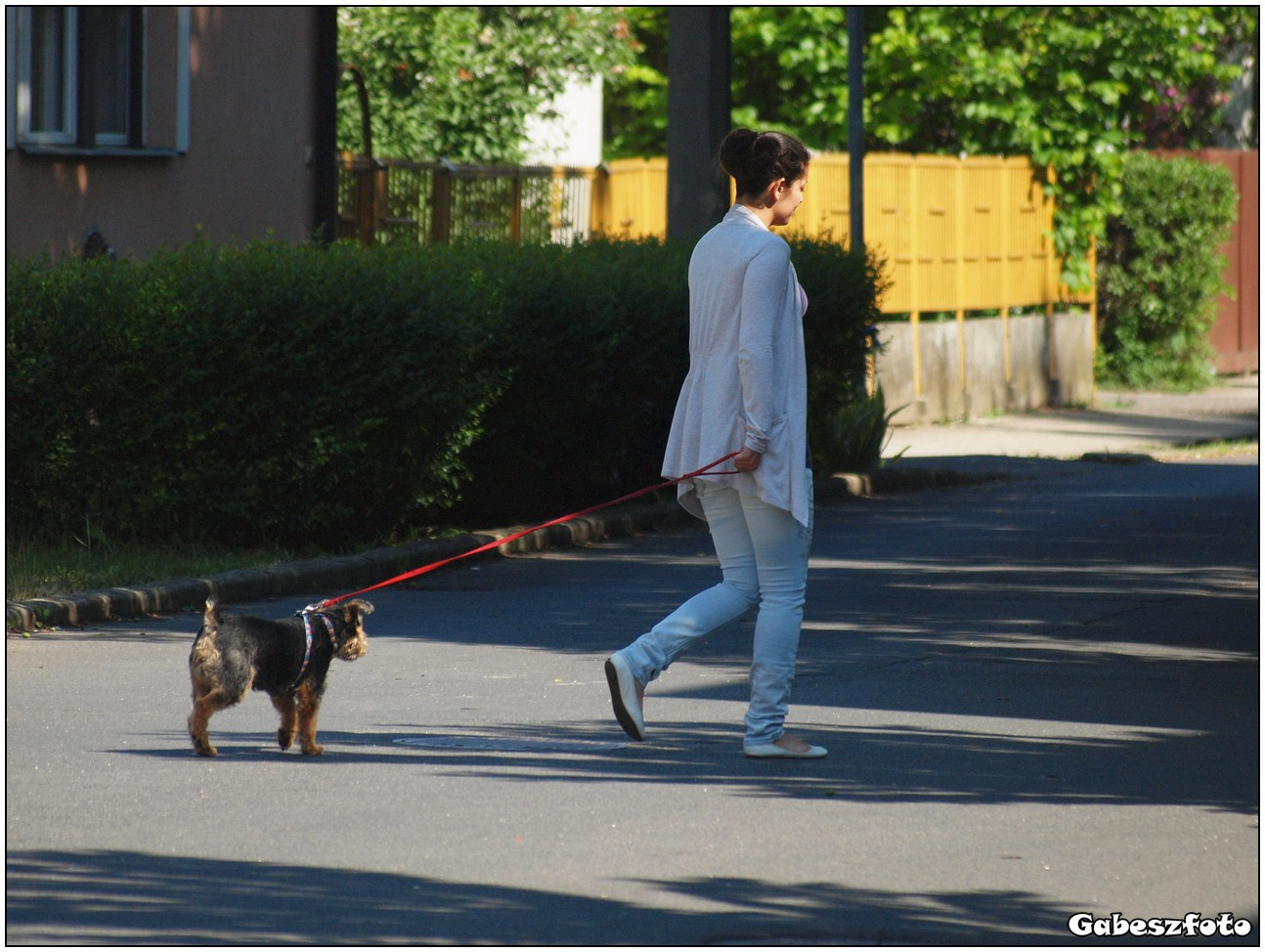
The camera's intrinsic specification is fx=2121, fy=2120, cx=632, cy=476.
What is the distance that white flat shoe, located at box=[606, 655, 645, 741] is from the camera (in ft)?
22.5

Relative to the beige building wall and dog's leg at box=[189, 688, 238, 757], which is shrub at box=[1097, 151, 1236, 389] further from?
dog's leg at box=[189, 688, 238, 757]

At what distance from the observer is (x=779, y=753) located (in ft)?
22.2

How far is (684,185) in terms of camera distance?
1645 centimetres

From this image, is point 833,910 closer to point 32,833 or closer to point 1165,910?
point 1165,910

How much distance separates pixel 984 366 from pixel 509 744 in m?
15.9

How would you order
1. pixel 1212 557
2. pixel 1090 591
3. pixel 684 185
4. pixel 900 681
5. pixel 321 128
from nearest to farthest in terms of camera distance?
pixel 900 681
pixel 1090 591
pixel 1212 557
pixel 321 128
pixel 684 185

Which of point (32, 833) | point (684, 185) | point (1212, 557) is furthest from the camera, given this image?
point (684, 185)

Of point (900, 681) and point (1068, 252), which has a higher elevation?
point (1068, 252)

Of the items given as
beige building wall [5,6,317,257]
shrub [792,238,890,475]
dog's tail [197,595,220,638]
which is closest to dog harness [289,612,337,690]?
dog's tail [197,595,220,638]

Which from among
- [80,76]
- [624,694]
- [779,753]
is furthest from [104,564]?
[80,76]

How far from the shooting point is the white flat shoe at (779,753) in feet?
22.2

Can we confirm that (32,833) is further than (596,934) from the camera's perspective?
Yes

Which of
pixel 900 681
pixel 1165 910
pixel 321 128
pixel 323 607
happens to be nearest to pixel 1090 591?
pixel 900 681

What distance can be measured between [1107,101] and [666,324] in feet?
35.5
